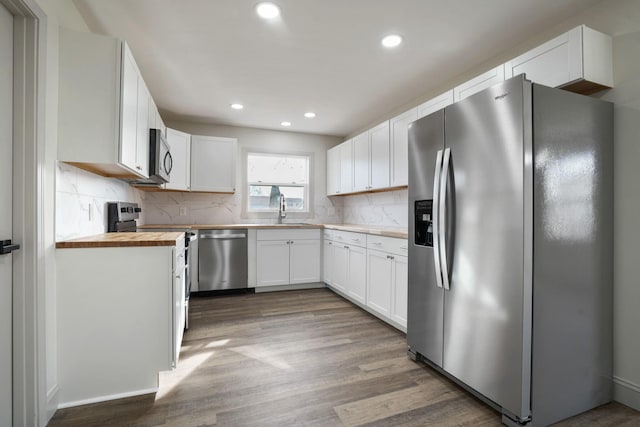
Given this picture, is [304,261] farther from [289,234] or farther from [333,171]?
[333,171]

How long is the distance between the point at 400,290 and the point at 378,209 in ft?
5.57

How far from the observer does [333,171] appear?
4.96 m

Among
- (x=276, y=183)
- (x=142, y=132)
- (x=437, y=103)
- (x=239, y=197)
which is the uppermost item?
(x=437, y=103)

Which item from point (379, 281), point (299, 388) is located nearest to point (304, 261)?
point (379, 281)

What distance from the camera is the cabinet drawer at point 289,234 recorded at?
423 cm

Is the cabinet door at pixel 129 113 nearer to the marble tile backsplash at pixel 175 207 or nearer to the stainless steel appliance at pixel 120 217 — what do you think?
the marble tile backsplash at pixel 175 207

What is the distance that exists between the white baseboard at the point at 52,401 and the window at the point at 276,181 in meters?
3.36

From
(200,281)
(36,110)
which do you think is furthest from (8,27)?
(200,281)

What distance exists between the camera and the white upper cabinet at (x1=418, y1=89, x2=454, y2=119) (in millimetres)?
2670

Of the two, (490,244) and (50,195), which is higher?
(50,195)

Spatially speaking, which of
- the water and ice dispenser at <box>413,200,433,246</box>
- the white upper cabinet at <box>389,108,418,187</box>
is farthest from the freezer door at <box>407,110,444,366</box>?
the white upper cabinet at <box>389,108,418,187</box>

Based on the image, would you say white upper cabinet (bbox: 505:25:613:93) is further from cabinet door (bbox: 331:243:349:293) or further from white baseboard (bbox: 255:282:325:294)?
white baseboard (bbox: 255:282:325:294)

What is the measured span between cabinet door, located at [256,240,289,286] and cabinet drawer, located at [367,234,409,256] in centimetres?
146

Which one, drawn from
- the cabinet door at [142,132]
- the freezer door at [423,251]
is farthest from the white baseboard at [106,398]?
the freezer door at [423,251]
